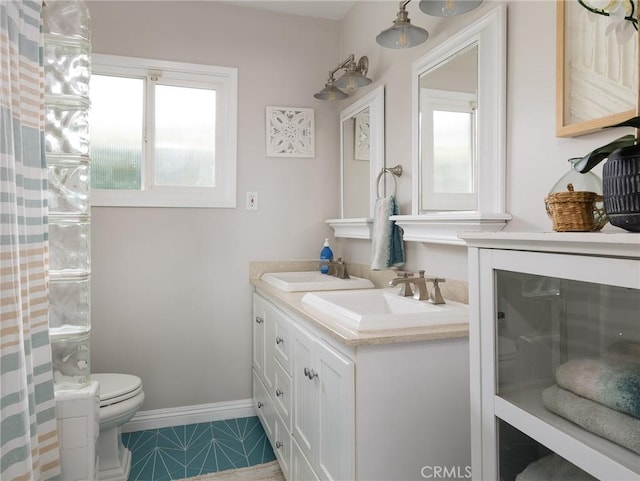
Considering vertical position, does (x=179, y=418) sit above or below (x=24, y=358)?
below

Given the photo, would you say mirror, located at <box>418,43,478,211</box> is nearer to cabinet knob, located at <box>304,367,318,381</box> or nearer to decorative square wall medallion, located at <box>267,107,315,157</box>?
cabinet knob, located at <box>304,367,318,381</box>

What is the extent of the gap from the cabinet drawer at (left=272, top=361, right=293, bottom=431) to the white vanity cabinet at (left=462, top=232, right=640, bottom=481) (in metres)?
1.00

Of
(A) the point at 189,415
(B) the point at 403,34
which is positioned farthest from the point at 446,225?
(A) the point at 189,415

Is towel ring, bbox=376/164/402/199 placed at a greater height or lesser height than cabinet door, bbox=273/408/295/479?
greater

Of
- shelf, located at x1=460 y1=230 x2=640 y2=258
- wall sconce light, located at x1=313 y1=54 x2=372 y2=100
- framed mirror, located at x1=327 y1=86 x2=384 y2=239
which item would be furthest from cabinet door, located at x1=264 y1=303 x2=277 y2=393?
shelf, located at x1=460 y1=230 x2=640 y2=258

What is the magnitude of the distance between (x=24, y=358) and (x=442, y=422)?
128cm

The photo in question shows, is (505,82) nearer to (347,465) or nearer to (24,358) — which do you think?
(347,465)

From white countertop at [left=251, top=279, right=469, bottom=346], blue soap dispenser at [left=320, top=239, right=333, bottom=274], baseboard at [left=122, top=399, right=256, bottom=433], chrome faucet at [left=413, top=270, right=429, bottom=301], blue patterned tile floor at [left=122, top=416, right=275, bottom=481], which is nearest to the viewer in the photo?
white countertop at [left=251, top=279, right=469, bottom=346]

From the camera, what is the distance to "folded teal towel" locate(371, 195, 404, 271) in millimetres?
2072

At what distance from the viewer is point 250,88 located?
2.77 metres

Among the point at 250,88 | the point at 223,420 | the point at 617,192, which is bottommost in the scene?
the point at 223,420

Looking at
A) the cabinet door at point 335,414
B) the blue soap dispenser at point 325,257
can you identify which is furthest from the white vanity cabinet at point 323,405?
the blue soap dispenser at point 325,257

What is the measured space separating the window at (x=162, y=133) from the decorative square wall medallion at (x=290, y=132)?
0.25 m

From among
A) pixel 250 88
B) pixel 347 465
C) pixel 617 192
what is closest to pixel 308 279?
pixel 250 88
